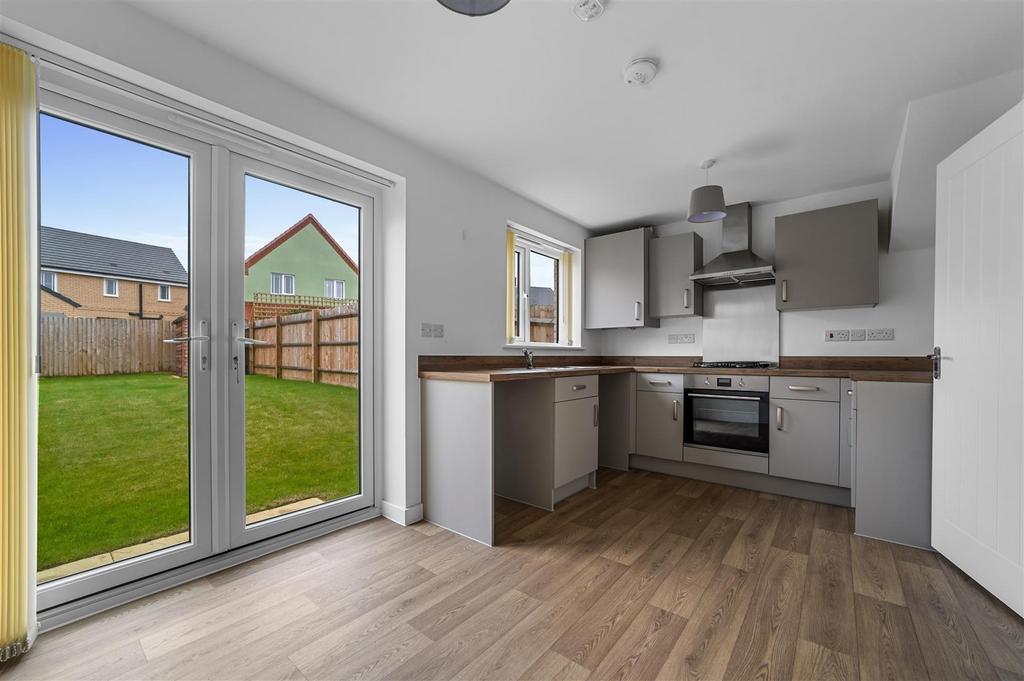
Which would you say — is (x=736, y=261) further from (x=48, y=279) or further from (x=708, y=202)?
(x=48, y=279)

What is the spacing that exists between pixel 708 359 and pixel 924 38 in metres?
2.66

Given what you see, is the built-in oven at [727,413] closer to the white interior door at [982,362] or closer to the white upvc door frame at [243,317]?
the white interior door at [982,362]

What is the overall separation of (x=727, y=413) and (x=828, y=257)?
140 centimetres

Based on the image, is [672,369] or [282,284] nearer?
[282,284]

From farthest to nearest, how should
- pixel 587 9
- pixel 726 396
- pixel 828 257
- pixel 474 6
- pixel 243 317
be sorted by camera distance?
pixel 726 396, pixel 828 257, pixel 243 317, pixel 587 9, pixel 474 6

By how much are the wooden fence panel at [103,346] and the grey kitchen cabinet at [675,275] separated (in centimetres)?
362

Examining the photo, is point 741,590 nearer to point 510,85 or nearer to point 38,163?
point 510,85

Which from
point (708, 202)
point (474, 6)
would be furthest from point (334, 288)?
point (708, 202)

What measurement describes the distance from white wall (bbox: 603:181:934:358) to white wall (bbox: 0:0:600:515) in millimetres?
1892

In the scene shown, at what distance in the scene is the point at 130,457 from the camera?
5.94 ft

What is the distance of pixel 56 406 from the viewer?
1644 millimetres

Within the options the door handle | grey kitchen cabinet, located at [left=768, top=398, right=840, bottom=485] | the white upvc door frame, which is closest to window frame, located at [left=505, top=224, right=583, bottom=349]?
the white upvc door frame

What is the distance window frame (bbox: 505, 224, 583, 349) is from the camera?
12.5 ft

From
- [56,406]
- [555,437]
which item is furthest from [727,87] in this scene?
[56,406]
